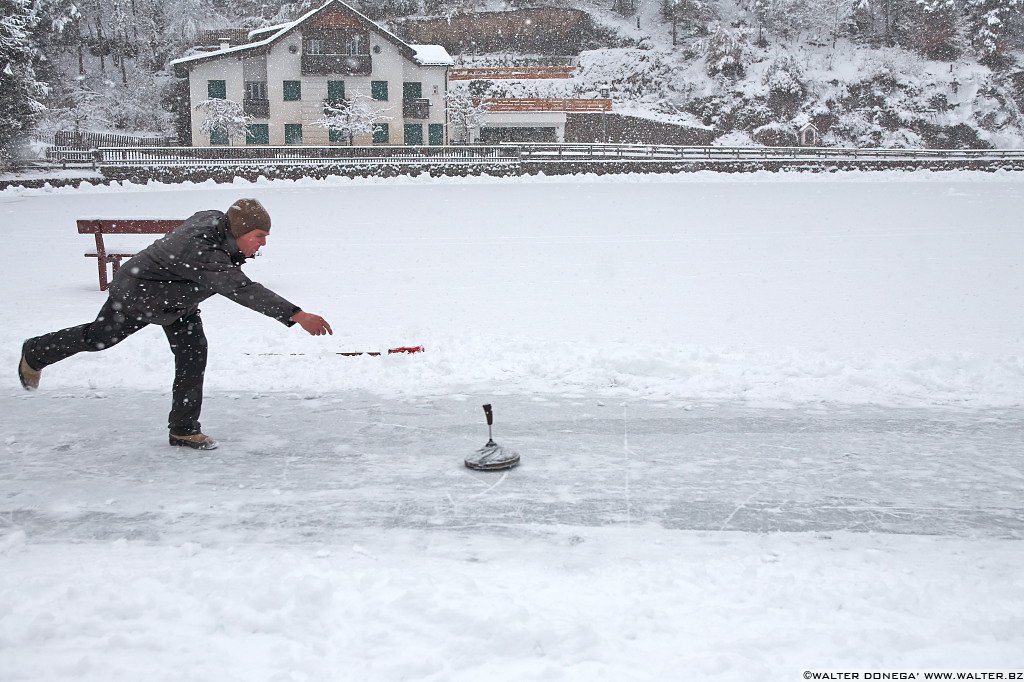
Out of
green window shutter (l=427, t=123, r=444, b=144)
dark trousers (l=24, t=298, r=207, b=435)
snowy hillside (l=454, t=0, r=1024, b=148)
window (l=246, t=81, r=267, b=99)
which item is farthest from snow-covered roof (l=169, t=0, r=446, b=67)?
dark trousers (l=24, t=298, r=207, b=435)

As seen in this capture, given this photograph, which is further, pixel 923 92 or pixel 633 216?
pixel 923 92

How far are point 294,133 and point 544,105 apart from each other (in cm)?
1534

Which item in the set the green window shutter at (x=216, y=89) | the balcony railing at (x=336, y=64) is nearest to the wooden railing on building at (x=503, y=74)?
the balcony railing at (x=336, y=64)

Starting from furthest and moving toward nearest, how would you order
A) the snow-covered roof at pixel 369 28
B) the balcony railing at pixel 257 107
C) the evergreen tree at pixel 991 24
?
the evergreen tree at pixel 991 24 < the balcony railing at pixel 257 107 < the snow-covered roof at pixel 369 28

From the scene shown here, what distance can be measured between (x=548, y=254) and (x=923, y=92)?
5060cm

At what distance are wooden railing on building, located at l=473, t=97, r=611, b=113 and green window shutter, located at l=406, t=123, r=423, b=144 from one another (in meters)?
5.50

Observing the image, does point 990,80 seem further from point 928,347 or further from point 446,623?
point 446,623

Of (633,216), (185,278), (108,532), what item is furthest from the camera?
A: (633,216)

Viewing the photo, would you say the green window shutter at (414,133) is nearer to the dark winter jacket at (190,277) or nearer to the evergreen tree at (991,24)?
the evergreen tree at (991,24)

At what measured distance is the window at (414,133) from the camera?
50.0 m

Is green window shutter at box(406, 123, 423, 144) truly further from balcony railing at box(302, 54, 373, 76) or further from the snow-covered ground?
the snow-covered ground

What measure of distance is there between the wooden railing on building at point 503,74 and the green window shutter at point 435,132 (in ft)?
31.9

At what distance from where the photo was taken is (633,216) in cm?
2261

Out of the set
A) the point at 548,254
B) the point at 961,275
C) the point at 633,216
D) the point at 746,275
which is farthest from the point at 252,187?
the point at 961,275
